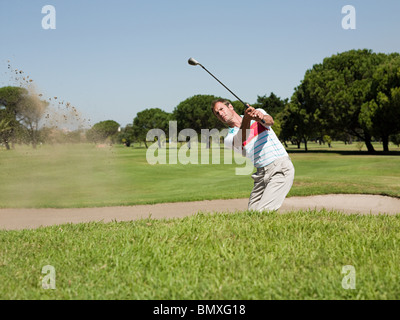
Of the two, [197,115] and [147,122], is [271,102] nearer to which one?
[197,115]

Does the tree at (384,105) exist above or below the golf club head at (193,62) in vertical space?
above

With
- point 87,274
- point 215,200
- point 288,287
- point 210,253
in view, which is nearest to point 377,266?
point 288,287

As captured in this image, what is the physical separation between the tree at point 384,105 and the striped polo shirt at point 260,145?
122 ft

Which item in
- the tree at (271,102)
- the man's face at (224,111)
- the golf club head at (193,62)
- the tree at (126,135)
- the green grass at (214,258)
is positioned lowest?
the green grass at (214,258)

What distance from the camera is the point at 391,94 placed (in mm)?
38531

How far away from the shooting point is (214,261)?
4027 mm

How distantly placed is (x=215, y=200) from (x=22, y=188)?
1080 cm

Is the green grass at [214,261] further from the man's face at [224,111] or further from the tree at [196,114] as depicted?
the tree at [196,114]

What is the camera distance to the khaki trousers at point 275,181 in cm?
577

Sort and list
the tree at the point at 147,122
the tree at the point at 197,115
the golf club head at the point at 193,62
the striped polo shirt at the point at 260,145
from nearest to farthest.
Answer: the golf club head at the point at 193,62
the striped polo shirt at the point at 260,145
the tree at the point at 197,115
the tree at the point at 147,122

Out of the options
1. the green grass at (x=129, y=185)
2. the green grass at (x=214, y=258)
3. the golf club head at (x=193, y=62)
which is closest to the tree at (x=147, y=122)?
the green grass at (x=129, y=185)

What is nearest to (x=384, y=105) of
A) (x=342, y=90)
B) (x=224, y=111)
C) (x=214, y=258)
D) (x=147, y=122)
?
(x=342, y=90)

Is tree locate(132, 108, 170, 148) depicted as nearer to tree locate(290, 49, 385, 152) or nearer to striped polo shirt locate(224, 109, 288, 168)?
tree locate(290, 49, 385, 152)
